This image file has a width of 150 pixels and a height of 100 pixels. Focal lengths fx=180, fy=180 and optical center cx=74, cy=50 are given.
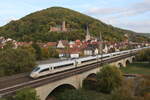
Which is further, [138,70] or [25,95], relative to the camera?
[138,70]

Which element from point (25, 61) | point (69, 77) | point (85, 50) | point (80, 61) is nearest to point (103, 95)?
point (69, 77)

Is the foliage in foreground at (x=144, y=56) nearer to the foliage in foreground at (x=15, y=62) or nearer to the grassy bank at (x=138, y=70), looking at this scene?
the grassy bank at (x=138, y=70)

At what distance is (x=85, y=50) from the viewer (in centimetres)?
8500

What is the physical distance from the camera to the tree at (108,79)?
31516 millimetres

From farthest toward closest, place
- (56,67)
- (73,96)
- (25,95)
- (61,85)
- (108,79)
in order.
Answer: (56,67)
(108,79)
(61,85)
(73,96)
(25,95)

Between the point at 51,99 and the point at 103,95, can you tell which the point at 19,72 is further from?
the point at 103,95

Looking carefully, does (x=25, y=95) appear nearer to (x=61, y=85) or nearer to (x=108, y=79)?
(x=61, y=85)

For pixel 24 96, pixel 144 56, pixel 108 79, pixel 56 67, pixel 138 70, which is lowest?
pixel 138 70

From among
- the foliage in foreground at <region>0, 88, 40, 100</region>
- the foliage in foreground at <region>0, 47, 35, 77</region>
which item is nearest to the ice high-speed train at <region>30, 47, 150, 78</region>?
the foliage in foreground at <region>0, 47, 35, 77</region>

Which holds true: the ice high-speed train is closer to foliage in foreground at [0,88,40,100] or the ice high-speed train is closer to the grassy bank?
foliage in foreground at [0,88,40,100]

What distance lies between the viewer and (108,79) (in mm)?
31375

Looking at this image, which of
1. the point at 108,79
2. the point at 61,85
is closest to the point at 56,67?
the point at 61,85

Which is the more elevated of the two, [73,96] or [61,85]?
[61,85]

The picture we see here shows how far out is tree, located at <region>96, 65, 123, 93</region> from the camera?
31.5 m
